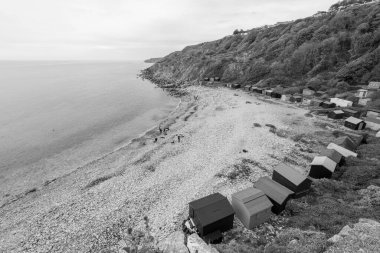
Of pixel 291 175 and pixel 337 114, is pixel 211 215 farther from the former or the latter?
pixel 337 114

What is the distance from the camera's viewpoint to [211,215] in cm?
1714

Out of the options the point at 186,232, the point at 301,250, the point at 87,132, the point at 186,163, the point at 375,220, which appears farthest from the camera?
the point at 87,132

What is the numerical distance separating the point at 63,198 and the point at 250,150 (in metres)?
26.5

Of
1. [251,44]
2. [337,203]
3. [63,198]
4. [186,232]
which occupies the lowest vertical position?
[63,198]

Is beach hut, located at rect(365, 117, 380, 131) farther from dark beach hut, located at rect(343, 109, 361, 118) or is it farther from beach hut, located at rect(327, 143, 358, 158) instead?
beach hut, located at rect(327, 143, 358, 158)

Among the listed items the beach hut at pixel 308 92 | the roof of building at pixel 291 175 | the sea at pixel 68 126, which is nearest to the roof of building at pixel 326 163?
the roof of building at pixel 291 175

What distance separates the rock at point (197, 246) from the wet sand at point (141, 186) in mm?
2862

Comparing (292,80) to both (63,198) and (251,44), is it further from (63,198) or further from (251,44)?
(63,198)

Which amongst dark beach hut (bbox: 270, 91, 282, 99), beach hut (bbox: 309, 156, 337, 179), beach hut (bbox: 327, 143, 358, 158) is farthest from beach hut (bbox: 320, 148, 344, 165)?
dark beach hut (bbox: 270, 91, 282, 99)

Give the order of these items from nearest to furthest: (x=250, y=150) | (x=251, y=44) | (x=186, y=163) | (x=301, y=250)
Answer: (x=301, y=250) < (x=186, y=163) < (x=250, y=150) < (x=251, y=44)

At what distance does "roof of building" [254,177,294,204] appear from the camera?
1916cm

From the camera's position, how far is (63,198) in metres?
25.5

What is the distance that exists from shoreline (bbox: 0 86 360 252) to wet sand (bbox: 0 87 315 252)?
0.09 metres

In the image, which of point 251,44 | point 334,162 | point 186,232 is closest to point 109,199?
point 186,232
